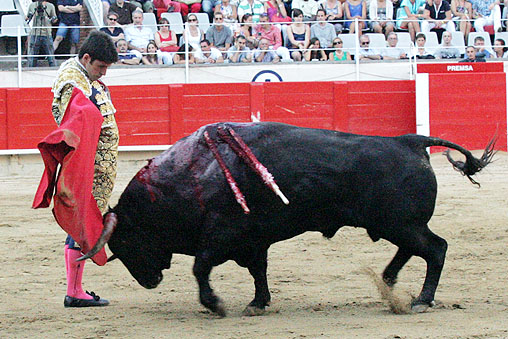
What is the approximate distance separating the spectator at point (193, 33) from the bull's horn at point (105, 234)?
7.46 m

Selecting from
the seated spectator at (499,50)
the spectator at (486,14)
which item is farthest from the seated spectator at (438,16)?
the seated spectator at (499,50)

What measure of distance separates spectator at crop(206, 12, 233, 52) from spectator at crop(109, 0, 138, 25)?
110cm

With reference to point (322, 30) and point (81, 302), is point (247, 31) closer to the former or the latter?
point (322, 30)

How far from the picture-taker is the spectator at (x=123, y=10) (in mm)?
11055

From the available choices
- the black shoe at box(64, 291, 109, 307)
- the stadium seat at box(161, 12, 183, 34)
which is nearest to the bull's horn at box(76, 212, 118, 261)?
the black shoe at box(64, 291, 109, 307)

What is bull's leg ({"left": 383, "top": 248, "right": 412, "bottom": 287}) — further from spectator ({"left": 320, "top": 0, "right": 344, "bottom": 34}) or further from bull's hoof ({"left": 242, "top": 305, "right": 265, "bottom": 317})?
spectator ({"left": 320, "top": 0, "right": 344, "bottom": 34})

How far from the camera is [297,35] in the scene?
453 inches

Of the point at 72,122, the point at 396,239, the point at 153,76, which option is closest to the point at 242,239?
the point at 396,239

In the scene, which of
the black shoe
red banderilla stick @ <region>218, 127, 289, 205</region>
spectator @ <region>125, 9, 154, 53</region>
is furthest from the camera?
spectator @ <region>125, 9, 154, 53</region>

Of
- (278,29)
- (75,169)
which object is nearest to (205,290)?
(75,169)

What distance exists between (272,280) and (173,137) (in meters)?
6.07

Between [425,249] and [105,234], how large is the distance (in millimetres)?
1458

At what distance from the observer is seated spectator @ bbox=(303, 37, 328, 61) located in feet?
36.7

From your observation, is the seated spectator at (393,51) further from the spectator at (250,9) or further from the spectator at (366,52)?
the spectator at (250,9)
